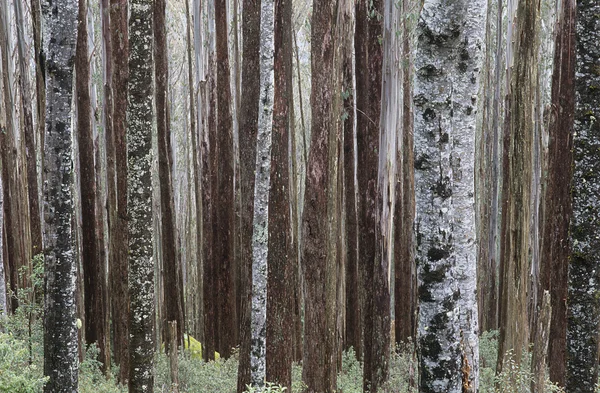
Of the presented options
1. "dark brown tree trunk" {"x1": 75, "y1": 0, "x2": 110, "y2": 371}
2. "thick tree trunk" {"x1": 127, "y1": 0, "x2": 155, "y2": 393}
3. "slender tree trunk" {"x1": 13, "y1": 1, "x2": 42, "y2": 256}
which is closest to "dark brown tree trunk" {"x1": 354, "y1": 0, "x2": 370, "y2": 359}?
"thick tree trunk" {"x1": 127, "y1": 0, "x2": 155, "y2": 393}

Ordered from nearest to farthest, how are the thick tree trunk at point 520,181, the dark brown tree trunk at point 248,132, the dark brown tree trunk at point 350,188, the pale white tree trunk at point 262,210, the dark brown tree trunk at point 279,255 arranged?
the pale white tree trunk at point 262,210
the dark brown tree trunk at point 279,255
the dark brown tree trunk at point 248,132
the thick tree trunk at point 520,181
the dark brown tree trunk at point 350,188

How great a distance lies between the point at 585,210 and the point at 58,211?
4118 mm

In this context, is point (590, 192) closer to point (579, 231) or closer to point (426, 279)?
point (579, 231)

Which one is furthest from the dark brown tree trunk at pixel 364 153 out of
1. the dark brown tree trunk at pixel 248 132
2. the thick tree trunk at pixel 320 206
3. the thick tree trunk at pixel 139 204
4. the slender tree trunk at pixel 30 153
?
the slender tree trunk at pixel 30 153

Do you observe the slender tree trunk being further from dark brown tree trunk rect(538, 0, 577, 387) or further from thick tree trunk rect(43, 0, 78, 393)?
dark brown tree trunk rect(538, 0, 577, 387)

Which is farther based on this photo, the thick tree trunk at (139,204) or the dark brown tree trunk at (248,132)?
the dark brown tree trunk at (248,132)

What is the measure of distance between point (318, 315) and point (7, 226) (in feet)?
32.9

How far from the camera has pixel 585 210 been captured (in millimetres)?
4648

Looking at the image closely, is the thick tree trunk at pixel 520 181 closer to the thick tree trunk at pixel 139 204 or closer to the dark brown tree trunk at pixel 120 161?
the thick tree trunk at pixel 139 204

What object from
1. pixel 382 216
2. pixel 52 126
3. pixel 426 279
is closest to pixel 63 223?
pixel 52 126

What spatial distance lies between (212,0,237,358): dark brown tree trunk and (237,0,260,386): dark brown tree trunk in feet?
12.2

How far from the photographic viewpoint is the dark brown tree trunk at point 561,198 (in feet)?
31.4

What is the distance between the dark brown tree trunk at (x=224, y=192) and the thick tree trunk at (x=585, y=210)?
26.3 ft

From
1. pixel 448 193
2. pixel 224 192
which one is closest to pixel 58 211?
pixel 448 193
